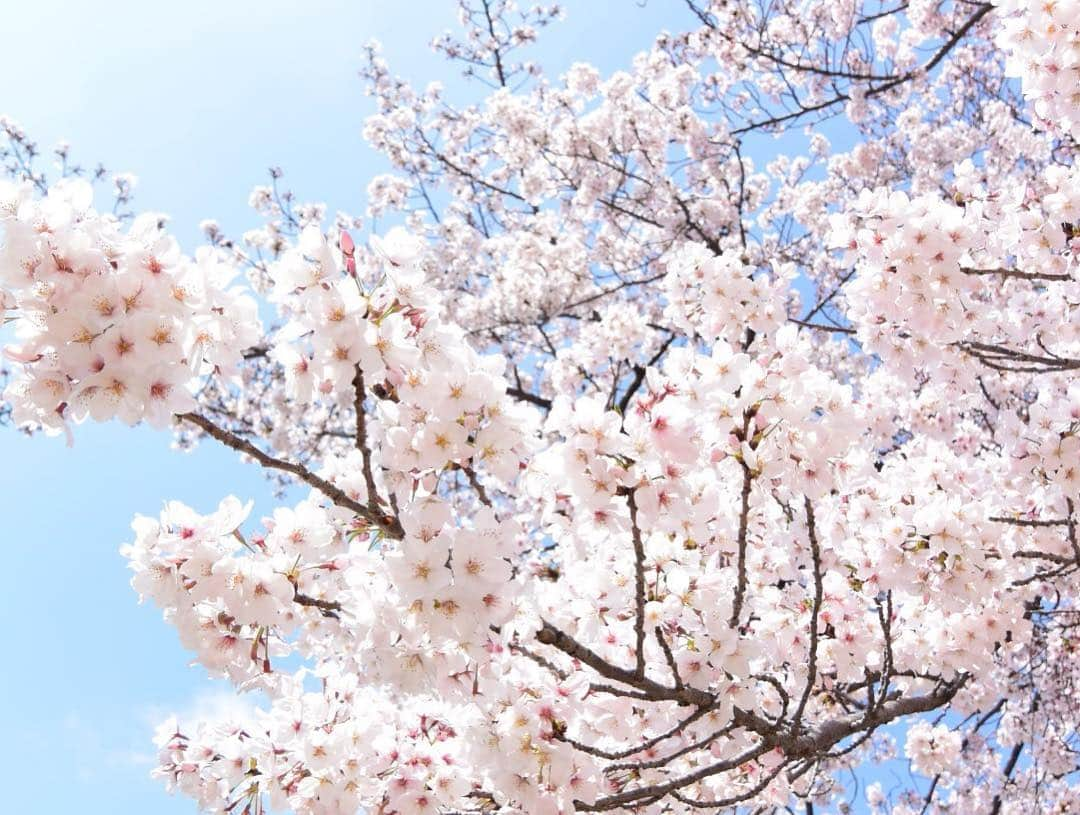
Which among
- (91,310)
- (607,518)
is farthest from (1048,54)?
(91,310)

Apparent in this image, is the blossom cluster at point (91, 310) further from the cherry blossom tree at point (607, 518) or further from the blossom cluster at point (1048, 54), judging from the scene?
the blossom cluster at point (1048, 54)

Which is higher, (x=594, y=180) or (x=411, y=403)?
(x=594, y=180)

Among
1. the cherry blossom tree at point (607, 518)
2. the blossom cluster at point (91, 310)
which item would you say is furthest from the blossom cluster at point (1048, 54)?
the blossom cluster at point (91, 310)

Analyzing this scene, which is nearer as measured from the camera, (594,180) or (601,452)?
(601,452)

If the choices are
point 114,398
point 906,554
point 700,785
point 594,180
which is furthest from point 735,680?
point 594,180

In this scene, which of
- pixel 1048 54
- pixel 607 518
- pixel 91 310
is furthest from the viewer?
pixel 1048 54

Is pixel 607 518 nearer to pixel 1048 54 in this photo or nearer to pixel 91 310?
pixel 91 310

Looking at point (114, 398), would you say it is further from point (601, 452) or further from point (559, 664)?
point (559, 664)

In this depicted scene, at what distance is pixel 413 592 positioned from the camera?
6.88 feet

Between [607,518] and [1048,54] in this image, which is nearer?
[607,518]

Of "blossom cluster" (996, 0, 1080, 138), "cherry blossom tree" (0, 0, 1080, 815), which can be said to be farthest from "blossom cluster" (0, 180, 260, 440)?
"blossom cluster" (996, 0, 1080, 138)

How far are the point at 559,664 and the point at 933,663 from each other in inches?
81.7

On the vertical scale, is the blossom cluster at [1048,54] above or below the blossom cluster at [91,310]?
above

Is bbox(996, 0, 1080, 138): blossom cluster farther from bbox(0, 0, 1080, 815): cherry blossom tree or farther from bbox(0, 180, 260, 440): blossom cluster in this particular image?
bbox(0, 180, 260, 440): blossom cluster
